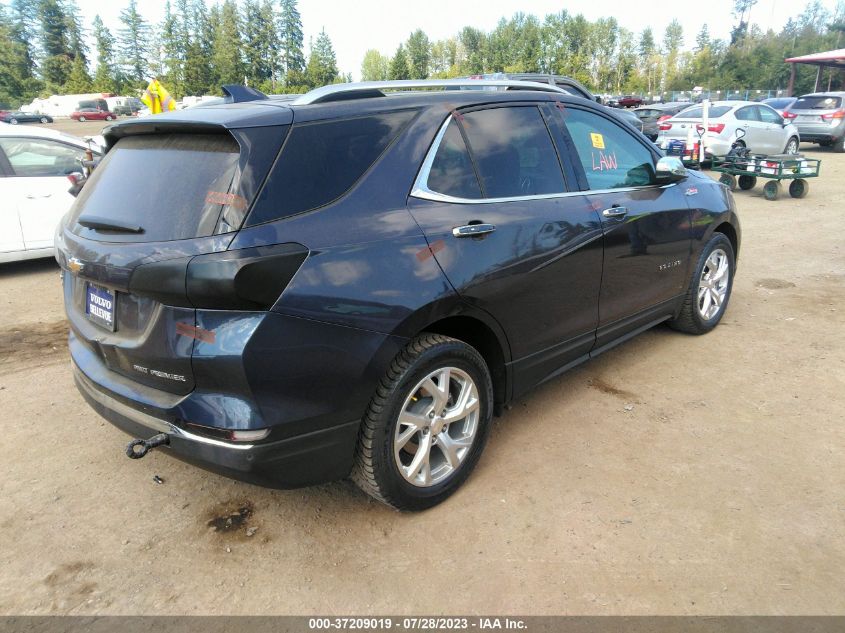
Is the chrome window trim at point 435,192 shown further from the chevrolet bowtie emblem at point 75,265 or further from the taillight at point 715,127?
the taillight at point 715,127

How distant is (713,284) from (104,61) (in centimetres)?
10120

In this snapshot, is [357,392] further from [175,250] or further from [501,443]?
[501,443]

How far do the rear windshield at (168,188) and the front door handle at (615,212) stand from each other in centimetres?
218

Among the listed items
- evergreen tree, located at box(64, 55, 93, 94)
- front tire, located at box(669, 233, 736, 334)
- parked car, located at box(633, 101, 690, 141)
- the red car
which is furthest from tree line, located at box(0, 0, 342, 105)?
front tire, located at box(669, 233, 736, 334)

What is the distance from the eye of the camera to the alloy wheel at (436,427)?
279 cm

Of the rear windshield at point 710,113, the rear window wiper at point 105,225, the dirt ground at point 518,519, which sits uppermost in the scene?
the rear windshield at point 710,113

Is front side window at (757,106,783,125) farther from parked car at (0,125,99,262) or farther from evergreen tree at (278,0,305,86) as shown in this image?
evergreen tree at (278,0,305,86)

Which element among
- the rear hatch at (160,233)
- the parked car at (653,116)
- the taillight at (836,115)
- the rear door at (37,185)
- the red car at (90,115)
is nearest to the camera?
the rear hatch at (160,233)

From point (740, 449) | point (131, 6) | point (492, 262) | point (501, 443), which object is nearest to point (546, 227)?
point (492, 262)

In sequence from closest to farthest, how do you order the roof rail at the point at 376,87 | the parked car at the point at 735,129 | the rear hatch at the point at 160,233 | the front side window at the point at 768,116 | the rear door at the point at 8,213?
the rear hatch at the point at 160,233
the roof rail at the point at 376,87
the rear door at the point at 8,213
the parked car at the point at 735,129
the front side window at the point at 768,116

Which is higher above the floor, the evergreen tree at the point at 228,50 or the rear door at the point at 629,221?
the evergreen tree at the point at 228,50

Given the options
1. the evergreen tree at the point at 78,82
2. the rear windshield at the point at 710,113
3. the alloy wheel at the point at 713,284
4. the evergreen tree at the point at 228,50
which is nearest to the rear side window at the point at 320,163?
the alloy wheel at the point at 713,284

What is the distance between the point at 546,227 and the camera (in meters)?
3.29

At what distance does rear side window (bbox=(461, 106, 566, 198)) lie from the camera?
3131 mm
